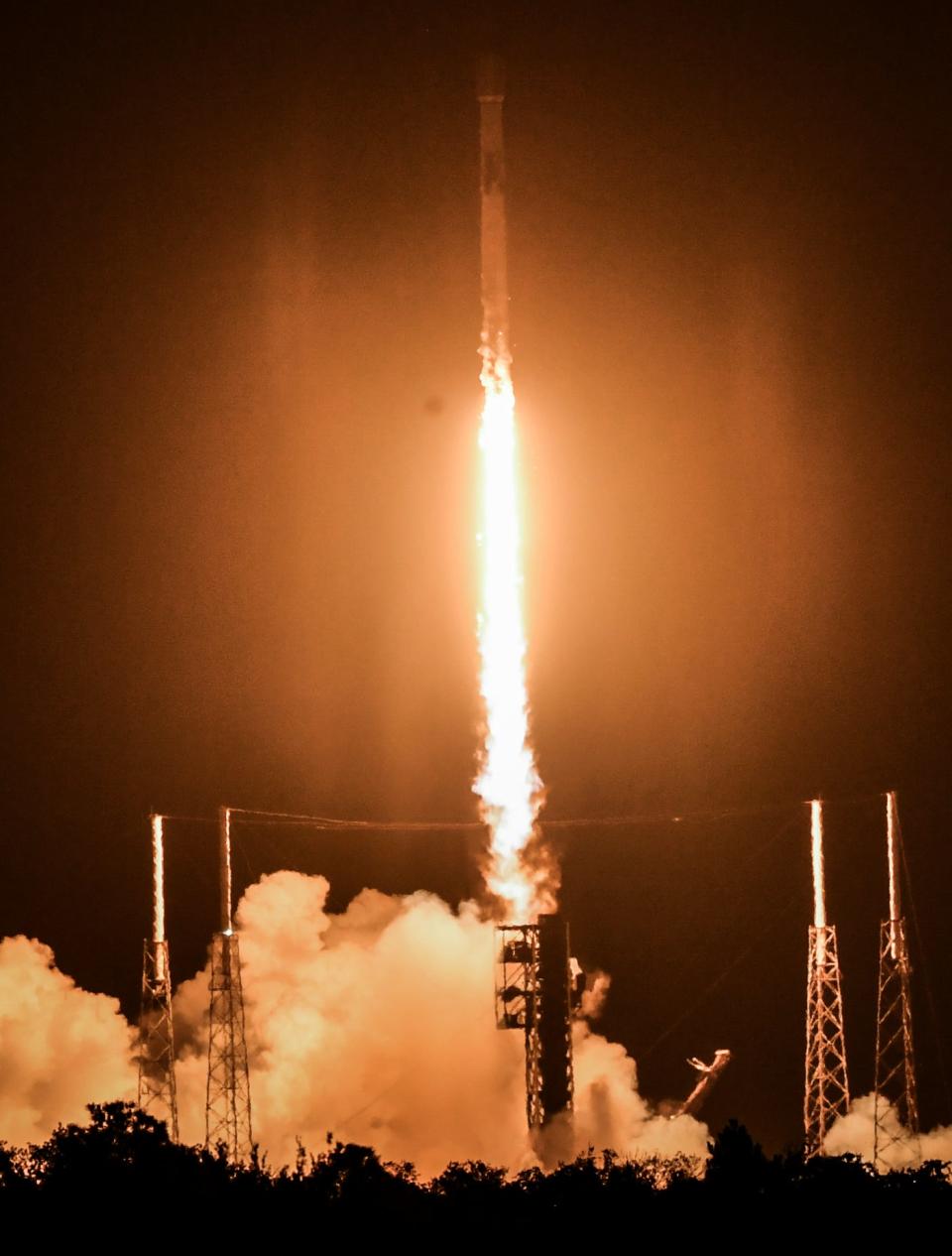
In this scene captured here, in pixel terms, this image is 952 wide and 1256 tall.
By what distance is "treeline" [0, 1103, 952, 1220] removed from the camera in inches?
1340

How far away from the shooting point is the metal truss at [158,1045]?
52750 mm

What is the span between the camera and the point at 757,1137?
65.2 meters

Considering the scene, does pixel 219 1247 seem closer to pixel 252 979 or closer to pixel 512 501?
pixel 512 501

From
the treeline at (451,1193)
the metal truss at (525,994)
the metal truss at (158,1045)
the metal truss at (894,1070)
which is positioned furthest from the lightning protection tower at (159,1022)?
the metal truss at (894,1070)

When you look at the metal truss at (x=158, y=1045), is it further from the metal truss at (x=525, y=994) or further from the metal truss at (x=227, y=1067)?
the metal truss at (x=525, y=994)

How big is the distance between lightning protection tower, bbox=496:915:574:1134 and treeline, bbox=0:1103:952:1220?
13.6 m

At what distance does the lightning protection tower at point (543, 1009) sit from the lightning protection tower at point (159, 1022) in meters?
7.07

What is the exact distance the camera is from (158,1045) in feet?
212

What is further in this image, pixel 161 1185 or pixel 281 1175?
pixel 281 1175

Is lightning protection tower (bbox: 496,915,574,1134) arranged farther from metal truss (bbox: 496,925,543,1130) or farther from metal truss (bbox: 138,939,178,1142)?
metal truss (bbox: 138,939,178,1142)

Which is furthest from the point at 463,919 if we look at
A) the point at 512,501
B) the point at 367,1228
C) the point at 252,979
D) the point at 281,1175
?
the point at 367,1228

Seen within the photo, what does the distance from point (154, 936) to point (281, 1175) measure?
16628 mm

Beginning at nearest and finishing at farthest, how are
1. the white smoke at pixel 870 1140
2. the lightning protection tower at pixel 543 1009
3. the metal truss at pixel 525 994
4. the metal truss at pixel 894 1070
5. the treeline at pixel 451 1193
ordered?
the treeline at pixel 451 1193 → the metal truss at pixel 894 1070 → the lightning protection tower at pixel 543 1009 → the metal truss at pixel 525 994 → the white smoke at pixel 870 1140

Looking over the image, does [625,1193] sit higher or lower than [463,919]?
lower
